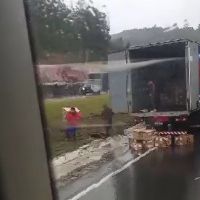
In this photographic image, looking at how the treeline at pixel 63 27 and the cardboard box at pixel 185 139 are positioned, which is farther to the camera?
the cardboard box at pixel 185 139

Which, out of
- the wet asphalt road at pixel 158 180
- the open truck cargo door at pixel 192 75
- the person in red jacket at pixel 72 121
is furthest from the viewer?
the open truck cargo door at pixel 192 75

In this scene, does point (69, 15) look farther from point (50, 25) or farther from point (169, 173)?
point (169, 173)

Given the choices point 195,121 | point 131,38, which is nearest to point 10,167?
point 131,38

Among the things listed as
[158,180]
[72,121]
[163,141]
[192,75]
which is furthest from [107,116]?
[192,75]

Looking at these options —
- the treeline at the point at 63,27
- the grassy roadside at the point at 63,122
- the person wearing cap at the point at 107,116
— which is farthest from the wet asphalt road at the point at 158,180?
the treeline at the point at 63,27

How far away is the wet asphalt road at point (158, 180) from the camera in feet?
18.6

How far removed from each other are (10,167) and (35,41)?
0.48 m

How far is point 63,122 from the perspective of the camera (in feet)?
6.92

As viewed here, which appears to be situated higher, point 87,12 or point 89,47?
point 87,12

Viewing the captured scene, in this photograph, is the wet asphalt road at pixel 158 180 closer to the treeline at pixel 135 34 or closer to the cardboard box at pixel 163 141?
the cardboard box at pixel 163 141

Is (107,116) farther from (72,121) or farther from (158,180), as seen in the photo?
(158,180)

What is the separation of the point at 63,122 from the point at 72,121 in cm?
6

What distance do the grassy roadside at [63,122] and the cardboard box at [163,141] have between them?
225 inches

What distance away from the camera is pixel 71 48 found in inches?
76.6
